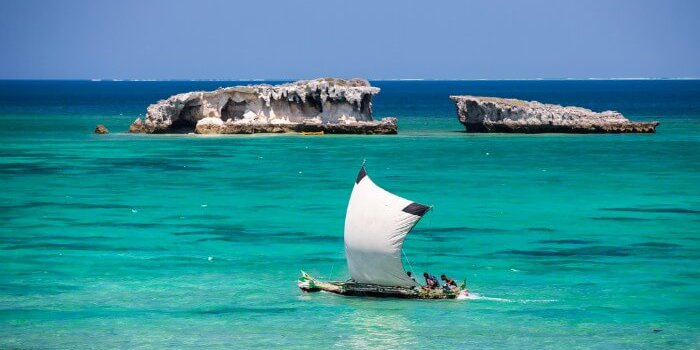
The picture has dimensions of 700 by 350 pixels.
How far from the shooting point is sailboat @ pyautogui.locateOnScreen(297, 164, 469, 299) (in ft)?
123

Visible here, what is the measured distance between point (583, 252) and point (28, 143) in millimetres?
66944

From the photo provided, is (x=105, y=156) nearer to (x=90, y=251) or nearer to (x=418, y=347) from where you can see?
(x=90, y=251)

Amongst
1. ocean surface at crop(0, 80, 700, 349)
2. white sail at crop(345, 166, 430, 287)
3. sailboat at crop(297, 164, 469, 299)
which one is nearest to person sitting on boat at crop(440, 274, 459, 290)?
sailboat at crop(297, 164, 469, 299)

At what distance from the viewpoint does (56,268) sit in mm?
44156

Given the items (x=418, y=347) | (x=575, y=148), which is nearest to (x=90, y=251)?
(x=418, y=347)

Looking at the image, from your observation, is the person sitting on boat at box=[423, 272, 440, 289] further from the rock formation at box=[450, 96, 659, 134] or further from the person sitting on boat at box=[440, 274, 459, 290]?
the rock formation at box=[450, 96, 659, 134]

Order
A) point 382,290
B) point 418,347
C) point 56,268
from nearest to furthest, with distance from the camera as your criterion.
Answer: point 418,347 → point 382,290 → point 56,268

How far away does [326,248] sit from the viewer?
4772cm

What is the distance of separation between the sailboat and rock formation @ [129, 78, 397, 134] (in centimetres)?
6833

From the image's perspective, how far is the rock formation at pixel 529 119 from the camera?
363ft

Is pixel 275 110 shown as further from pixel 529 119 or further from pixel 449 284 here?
pixel 449 284

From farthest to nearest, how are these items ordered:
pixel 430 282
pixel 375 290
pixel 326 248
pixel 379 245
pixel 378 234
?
pixel 326 248
pixel 430 282
pixel 375 290
pixel 378 234
pixel 379 245

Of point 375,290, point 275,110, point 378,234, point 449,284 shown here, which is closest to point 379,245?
point 378,234

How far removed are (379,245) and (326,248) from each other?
418 inches
